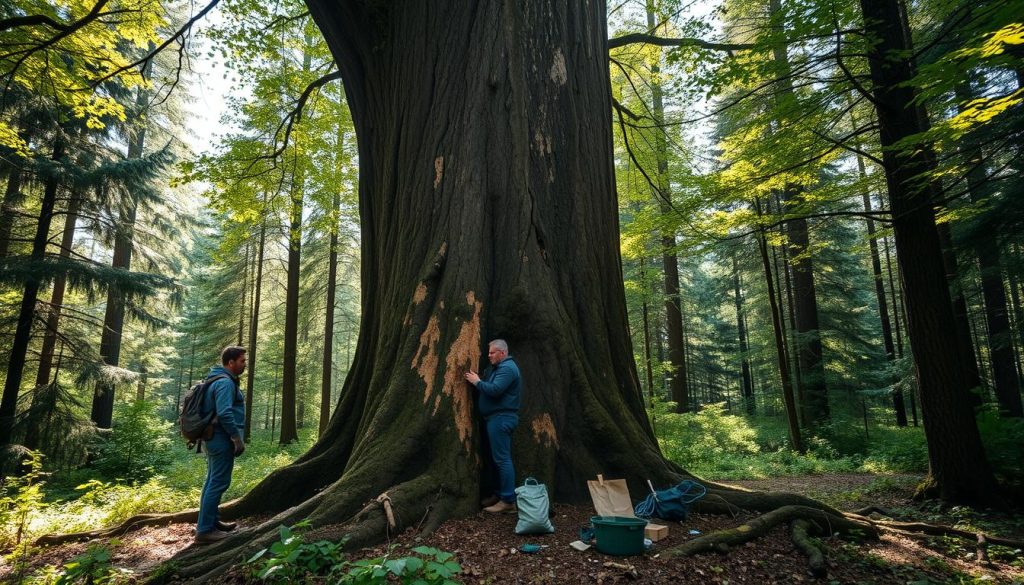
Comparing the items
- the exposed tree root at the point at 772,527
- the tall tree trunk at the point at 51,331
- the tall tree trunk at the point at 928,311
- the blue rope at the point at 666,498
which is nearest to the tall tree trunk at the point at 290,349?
the tall tree trunk at the point at 51,331

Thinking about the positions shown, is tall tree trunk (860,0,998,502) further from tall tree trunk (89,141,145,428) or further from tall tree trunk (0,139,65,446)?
tall tree trunk (89,141,145,428)

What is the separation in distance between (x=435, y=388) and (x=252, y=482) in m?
7.78

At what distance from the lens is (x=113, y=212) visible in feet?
39.1

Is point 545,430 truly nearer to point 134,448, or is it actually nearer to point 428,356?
point 428,356

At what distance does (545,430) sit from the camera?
422 centimetres

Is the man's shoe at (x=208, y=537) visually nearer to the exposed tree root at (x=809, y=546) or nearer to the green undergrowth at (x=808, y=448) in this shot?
the exposed tree root at (x=809, y=546)

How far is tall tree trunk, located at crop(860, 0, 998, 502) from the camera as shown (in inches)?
235

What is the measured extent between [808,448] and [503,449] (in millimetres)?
12784

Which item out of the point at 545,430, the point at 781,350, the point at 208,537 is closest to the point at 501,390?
the point at 545,430

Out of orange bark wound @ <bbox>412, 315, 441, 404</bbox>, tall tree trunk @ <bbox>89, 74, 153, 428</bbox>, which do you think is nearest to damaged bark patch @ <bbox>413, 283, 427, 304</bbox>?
orange bark wound @ <bbox>412, 315, 441, 404</bbox>

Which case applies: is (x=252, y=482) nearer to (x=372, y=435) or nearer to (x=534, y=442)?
(x=372, y=435)

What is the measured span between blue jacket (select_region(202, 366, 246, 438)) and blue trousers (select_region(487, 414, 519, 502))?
2.21m

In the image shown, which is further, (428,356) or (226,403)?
(428,356)

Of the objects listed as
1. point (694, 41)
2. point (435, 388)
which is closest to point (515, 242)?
point (435, 388)
